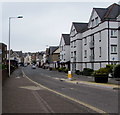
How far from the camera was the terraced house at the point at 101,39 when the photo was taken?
39.8m

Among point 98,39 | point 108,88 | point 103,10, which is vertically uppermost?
point 103,10

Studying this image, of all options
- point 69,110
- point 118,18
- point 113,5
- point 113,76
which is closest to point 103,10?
point 113,5

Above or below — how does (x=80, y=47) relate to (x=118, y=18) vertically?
below

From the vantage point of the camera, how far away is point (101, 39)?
41625mm

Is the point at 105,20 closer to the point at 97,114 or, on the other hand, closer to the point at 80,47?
the point at 80,47

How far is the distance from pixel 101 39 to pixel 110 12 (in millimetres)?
5192

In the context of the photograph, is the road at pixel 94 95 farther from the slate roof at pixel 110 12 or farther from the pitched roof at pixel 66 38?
the pitched roof at pixel 66 38

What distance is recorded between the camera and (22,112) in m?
8.59

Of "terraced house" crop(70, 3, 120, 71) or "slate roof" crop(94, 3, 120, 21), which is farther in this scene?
"slate roof" crop(94, 3, 120, 21)

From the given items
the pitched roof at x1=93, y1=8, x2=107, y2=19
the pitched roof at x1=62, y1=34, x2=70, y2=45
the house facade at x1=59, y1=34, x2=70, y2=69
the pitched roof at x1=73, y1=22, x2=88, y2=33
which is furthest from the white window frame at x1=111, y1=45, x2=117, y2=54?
the pitched roof at x1=62, y1=34, x2=70, y2=45

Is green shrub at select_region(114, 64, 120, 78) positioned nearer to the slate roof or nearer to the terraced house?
the terraced house

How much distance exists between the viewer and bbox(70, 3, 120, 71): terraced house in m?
39.8

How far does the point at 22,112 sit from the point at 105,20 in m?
33.8

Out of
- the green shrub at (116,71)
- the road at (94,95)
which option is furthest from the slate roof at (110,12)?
the road at (94,95)
